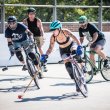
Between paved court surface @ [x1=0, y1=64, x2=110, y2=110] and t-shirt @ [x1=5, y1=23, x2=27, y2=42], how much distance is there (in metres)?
1.13

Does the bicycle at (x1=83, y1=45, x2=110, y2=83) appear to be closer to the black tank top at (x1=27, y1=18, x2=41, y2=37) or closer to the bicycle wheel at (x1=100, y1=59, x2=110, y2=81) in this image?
the bicycle wheel at (x1=100, y1=59, x2=110, y2=81)

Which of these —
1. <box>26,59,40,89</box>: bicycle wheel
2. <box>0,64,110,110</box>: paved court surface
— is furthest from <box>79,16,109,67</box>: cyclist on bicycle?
<box>26,59,40,89</box>: bicycle wheel

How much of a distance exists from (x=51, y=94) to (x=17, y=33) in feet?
7.66

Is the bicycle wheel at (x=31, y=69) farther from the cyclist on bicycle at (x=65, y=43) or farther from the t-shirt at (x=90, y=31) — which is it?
the t-shirt at (x=90, y=31)

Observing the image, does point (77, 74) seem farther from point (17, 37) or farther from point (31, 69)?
point (17, 37)

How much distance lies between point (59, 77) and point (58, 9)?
4758 millimetres

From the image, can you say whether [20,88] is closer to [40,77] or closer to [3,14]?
[40,77]

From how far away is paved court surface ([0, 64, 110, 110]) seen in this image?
9609mm

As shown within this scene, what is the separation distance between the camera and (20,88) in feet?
39.3

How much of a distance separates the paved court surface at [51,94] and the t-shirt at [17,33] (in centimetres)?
113

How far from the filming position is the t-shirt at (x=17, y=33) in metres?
12.7

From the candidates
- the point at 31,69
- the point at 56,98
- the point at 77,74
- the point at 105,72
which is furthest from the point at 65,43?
the point at 105,72

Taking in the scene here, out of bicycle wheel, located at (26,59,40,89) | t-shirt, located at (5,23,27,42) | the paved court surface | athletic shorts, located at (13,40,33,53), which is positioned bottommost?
the paved court surface

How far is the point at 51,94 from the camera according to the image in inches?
436
